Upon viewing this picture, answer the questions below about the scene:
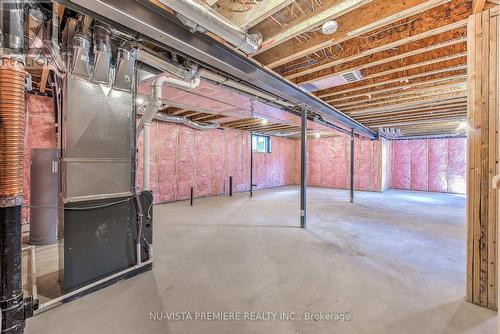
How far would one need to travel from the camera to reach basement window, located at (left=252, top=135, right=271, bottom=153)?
344 inches

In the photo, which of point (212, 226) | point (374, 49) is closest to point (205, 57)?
point (374, 49)

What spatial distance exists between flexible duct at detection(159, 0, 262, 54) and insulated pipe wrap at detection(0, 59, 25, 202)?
0.92 m

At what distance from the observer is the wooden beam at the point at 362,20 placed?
1.70 m

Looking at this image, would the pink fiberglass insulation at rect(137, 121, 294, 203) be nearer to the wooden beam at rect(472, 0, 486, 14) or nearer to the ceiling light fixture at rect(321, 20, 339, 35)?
the ceiling light fixture at rect(321, 20, 339, 35)

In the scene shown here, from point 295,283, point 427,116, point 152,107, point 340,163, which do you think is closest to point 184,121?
point 152,107

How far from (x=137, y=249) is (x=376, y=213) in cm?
466

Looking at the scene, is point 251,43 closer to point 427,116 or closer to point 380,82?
point 380,82

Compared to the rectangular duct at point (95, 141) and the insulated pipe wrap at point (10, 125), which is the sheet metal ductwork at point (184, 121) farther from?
the insulated pipe wrap at point (10, 125)

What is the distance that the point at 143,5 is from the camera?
1.54 metres

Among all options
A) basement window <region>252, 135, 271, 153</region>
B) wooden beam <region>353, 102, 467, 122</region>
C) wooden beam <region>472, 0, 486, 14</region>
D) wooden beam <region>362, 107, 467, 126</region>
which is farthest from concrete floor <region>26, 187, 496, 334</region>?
basement window <region>252, 135, 271, 153</region>

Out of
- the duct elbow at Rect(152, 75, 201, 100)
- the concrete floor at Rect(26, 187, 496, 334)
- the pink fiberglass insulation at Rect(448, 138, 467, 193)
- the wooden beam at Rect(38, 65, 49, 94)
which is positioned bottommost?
the concrete floor at Rect(26, 187, 496, 334)

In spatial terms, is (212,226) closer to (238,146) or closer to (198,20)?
(198,20)

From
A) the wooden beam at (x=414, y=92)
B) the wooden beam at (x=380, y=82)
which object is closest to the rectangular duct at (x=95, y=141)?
the wooden beam at (x=380, y=82)

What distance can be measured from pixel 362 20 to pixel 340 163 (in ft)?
25.3
